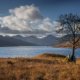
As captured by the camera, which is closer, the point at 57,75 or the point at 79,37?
the point at 57,75

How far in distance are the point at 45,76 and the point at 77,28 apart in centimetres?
4625

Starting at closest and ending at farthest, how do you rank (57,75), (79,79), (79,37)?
(79,79) < (57,75) < (79,37)

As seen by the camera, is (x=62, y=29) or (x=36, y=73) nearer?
(x=36, y=73)

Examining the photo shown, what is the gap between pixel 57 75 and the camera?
19.3 metres

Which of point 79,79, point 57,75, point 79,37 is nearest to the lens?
point 79,79

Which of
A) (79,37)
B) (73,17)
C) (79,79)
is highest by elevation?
(73,17)

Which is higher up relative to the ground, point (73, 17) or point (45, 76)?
point (73, 17)

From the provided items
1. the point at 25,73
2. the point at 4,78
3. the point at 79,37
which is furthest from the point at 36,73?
the point at 79,37

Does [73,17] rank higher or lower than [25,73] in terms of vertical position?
higher

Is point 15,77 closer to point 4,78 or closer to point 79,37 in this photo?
point 4,78

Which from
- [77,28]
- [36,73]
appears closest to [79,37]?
[77,28]

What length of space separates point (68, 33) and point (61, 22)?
315cm

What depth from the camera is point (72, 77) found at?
18562 millimetres

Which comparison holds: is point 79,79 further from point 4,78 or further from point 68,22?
point 68,22
